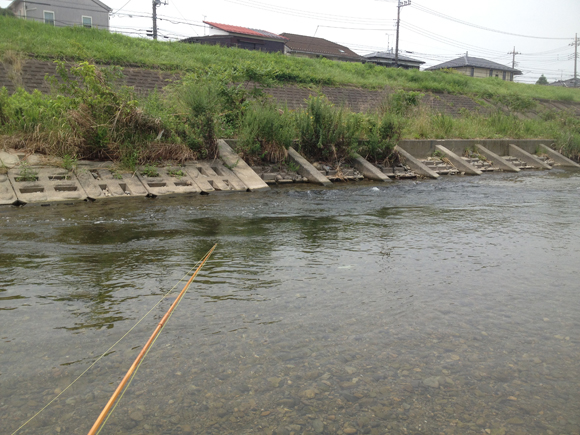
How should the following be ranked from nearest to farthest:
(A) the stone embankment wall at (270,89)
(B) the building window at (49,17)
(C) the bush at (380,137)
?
(C) the bush at (380,137)
(A) the stone embankment wall at (270,89)
(B) the building window at (49,17)

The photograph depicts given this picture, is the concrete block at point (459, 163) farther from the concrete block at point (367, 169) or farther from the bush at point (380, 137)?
the concrete block at point (367, 169)

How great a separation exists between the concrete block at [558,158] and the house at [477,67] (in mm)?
44284

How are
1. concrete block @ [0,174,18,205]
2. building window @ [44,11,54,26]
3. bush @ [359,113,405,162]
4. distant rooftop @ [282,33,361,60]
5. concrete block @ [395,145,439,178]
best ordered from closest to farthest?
concrete block @ [0,174,18,205]
bush @ [359,113,405,162]
concrete block @ [395,145,439,178]
building window @ [44,11,54,26]
distant rooftop @ [282,33,361,60]

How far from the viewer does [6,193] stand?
786 centimetres

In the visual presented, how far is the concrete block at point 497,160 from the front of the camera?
1612 cm

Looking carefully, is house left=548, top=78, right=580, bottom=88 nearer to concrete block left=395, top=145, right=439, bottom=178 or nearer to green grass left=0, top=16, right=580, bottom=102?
green grass left=0, top=16, right=580, bottom=102

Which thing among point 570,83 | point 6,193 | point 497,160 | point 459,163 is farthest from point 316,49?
point 570,83

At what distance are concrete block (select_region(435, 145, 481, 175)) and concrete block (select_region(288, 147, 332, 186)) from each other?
5.50m

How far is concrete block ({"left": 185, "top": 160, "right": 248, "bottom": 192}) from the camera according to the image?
32.3 ft

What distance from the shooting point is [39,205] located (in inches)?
308

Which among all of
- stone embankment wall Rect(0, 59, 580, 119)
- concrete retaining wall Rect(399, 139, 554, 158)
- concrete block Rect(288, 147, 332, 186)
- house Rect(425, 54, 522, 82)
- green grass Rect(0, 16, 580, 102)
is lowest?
concrete block Rect(288, 147, 332, 186)

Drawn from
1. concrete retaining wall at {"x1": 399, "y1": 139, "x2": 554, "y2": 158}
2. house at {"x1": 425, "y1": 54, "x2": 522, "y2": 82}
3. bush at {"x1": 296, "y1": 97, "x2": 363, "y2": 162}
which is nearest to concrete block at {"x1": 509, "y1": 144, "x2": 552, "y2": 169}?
concrete retaining wall at {"x1": 399, "y1": 139, "x2": 554, "y2": 158}

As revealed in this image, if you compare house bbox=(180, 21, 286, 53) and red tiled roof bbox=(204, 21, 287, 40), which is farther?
red tiled roof bbox=(204, 21, 287, 40)

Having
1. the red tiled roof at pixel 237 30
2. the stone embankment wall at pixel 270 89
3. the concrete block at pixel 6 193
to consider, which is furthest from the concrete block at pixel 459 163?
the red tiled roof at pixel 237 30
